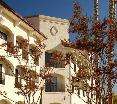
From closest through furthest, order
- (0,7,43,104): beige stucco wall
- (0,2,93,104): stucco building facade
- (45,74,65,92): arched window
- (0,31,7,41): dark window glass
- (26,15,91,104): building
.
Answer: (0,7,43,104): beige stucco wall → (0,2,93,104): stucco building facade → (0,31,7,41): dark window glass → (26,15,91,104): building → (45,74,65,92): arched window

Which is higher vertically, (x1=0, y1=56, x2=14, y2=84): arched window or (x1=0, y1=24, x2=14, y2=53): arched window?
(x1=0, y1=24, x2=14, y2=53): arched window

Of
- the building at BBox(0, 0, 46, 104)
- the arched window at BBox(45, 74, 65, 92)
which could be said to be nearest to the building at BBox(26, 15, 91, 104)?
the arched window at BBox(45, 74, 65, 92)

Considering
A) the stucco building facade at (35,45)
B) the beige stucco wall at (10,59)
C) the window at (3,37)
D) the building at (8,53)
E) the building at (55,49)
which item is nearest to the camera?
the building at (8,53)

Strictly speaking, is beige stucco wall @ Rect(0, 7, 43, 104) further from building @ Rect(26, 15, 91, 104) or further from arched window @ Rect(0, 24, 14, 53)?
building @ Rect(26, 15, 91, 104)

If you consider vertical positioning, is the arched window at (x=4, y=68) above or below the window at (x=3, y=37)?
below

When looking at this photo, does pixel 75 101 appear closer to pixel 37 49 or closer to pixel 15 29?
pixel 15 29

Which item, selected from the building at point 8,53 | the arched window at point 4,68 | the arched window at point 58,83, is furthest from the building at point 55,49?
the arched window at point 4,68

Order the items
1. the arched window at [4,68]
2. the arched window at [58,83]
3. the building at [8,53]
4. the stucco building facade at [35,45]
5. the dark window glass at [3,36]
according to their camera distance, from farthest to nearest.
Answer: the arched window at [58,83]
the dark window glass at [3,36]
the stucco building facade at [35,45]
the arched window at [4,68]
the building at [8,53]

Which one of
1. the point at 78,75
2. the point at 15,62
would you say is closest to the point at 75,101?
the point at 15,62

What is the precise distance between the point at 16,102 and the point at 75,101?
1571 cm

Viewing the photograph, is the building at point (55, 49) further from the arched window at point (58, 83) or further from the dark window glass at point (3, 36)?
the dark window glass at point (3, 36)

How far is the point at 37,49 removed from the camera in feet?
96.8

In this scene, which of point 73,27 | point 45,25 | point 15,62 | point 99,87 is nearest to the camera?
point 99,87

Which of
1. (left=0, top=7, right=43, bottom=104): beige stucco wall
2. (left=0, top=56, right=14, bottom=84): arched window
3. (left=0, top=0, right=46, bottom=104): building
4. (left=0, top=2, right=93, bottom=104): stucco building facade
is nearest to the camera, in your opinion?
(left=0, top=0, right=46, bottom=104): building
